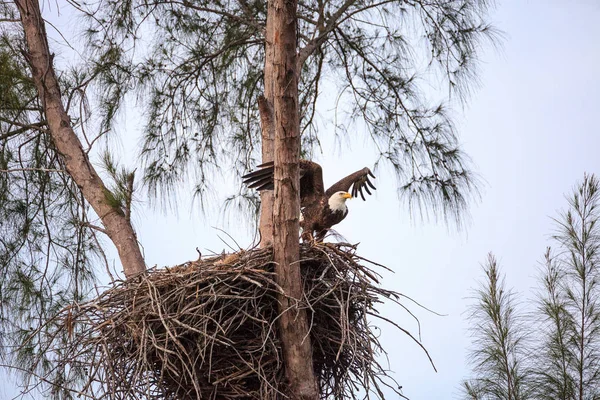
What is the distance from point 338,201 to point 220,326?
1.12m

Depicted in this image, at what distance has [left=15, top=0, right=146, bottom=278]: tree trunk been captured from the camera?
405 cm

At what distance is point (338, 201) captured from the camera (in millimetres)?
3766

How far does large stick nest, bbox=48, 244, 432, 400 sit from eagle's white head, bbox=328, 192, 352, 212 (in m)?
0.63

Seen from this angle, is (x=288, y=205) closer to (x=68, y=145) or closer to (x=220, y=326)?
(x=220, y=326)

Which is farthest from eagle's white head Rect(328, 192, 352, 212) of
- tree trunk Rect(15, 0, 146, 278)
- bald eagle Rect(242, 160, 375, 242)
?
tree trunk Rect(15, 0, 146, 278)

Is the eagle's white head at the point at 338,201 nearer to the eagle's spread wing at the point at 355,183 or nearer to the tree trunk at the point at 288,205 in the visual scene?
the eagle's spread wing at the point at 355,183

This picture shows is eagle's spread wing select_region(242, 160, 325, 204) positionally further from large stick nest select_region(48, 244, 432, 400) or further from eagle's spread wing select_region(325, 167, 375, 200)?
large stick nest select_region(48, 244, 432, 400)

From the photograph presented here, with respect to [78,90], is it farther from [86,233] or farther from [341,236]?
[341,236]

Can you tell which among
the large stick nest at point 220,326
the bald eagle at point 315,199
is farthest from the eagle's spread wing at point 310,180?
the large stick nest at point 220,326

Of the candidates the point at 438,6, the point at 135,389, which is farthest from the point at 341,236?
the point at 438,6

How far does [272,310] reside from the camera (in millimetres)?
3033

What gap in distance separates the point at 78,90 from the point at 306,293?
7.86ft

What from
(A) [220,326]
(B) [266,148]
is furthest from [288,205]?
(B) [266,148]

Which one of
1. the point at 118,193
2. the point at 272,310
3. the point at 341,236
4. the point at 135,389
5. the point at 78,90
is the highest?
the point at 78,90
